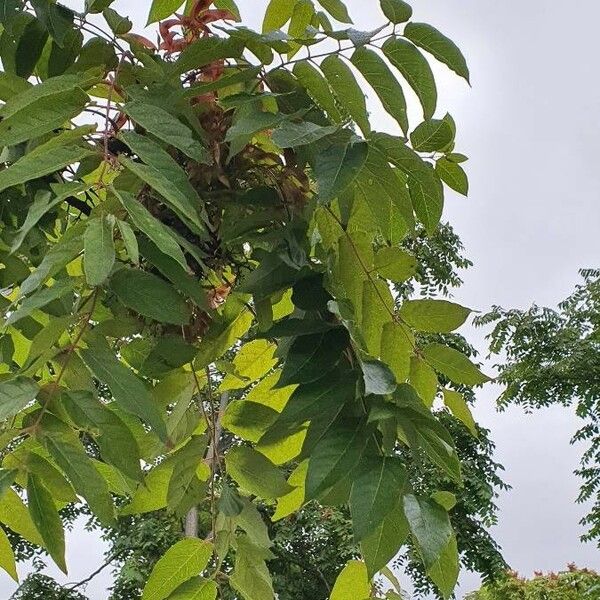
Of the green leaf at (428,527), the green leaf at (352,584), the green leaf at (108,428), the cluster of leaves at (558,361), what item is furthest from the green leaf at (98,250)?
the cluster of leaves at (558,361)

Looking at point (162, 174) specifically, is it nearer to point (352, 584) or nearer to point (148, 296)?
point (148, 296)

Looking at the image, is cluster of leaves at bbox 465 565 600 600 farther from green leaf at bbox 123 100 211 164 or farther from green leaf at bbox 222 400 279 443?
green leaf at bbox 123 100 211 164

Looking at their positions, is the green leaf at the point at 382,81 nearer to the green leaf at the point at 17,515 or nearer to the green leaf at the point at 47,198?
the green leaf at the point at 47,198

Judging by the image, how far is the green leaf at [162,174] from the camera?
0.47 meters

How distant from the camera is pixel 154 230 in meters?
0.45

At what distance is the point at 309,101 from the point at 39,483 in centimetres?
30

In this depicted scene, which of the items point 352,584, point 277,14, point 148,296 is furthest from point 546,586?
point 148,296

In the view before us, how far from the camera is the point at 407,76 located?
→ 57 cm

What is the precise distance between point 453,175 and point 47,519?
0.35 metres

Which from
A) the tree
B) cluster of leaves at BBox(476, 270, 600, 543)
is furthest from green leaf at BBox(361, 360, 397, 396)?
cluster of leaves at BBox(476, 270, 600, 543)

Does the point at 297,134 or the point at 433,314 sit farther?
the point at 433,314

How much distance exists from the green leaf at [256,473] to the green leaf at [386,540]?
110 mm

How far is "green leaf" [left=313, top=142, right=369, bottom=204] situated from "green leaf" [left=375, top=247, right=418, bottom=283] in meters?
0.13

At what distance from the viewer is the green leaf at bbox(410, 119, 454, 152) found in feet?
1.82
